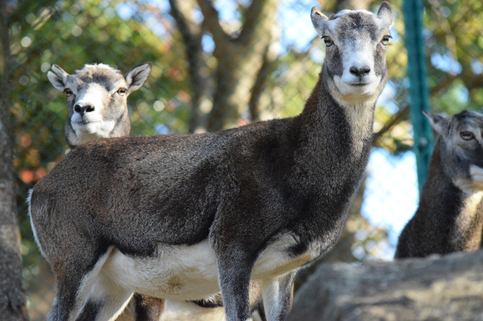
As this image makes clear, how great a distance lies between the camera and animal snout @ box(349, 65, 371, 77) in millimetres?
4508

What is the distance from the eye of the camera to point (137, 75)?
7.50 metres

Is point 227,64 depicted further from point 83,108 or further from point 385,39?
point 385,39

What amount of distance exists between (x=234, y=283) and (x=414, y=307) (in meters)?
2.03

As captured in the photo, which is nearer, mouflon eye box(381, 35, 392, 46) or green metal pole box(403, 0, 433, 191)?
mouflon eye box(381, 35, 392, 46)

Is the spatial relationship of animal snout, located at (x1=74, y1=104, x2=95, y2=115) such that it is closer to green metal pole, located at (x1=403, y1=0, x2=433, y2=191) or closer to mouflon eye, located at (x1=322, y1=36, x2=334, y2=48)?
mouflon eye, located at (x1=322, y1=36, x2=334, y2=48)

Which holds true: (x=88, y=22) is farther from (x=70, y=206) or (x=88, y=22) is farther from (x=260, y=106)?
(x=70, y=206)

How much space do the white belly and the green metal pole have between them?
282 centimetres

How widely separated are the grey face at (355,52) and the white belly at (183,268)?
3.65 ft

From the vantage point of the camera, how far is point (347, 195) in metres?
4.68

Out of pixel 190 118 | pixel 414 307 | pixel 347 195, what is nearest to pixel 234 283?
pixel 347 195

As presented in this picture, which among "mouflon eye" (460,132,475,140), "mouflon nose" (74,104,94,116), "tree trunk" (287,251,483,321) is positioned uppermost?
"tree trunk" (287,251,483,321)

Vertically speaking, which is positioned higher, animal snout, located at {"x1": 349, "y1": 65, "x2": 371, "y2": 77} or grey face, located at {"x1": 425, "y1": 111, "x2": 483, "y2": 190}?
animal snout, located at {"x1": 349, "y1": 65, "x2": 371, "y2": 77}

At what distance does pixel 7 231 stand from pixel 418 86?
14.2 feet

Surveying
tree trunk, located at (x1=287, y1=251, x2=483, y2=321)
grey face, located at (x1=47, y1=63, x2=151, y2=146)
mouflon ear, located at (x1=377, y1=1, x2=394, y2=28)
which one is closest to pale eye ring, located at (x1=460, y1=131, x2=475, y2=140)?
mouflon ear, located at (x1=377, y1=1, x2=394, y2=28)
